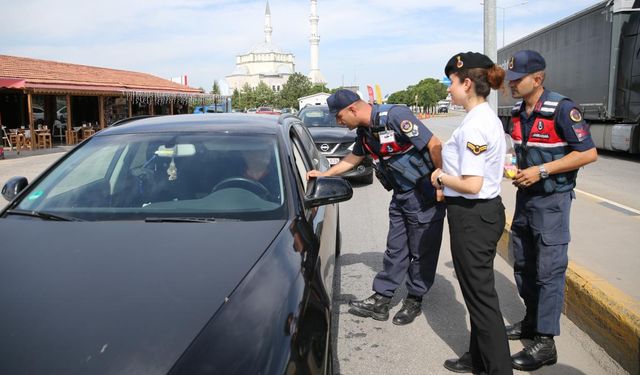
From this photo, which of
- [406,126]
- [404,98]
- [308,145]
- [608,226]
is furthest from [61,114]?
[404,98]

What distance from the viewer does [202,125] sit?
3531mm

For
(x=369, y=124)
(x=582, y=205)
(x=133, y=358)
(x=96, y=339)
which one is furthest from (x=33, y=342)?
(x=582, y=205)

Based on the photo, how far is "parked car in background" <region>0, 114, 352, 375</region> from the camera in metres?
1.67

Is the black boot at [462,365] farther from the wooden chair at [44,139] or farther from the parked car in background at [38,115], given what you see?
the parked car in background at [38,115]

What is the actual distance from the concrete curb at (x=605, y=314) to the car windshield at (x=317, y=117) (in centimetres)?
812

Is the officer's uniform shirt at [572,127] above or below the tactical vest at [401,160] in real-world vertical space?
above

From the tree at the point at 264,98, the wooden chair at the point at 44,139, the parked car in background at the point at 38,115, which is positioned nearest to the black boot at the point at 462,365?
the wooden chair at the point at 44,139

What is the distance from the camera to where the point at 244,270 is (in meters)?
2.12

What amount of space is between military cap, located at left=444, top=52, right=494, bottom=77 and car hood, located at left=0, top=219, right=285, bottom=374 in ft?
4.17

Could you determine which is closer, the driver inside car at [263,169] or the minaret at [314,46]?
the driver inside car at [263,169]

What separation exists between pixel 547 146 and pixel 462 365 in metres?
1.43

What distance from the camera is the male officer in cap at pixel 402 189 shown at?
3.73m

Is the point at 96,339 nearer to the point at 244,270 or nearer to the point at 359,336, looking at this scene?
the point at 244,270

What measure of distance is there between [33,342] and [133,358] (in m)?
0.34
